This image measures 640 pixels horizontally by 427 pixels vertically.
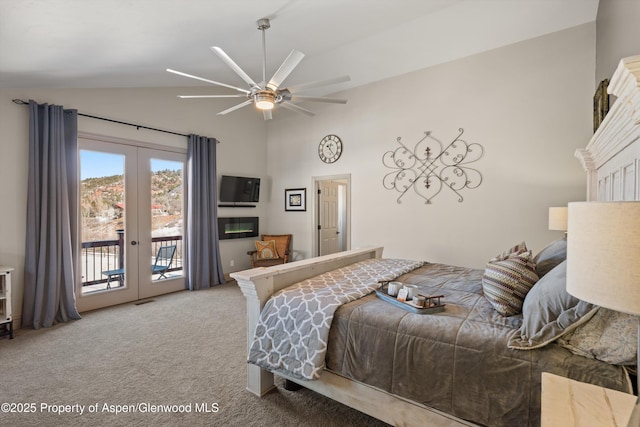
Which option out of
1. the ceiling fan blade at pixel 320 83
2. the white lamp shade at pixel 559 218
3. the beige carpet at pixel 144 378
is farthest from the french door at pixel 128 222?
the white lamp shade at pixel 559 218

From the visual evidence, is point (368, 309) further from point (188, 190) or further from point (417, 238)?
point (188, 190)

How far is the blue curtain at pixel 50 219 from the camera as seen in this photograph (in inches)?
134

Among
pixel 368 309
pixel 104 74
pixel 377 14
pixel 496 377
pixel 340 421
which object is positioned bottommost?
pixel 340 421

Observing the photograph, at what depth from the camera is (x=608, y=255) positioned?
2.26 feet

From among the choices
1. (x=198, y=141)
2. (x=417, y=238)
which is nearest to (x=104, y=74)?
(x=198, y=141)

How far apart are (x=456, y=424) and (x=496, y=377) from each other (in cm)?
35

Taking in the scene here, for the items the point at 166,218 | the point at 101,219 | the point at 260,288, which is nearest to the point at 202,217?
the point at 166,218

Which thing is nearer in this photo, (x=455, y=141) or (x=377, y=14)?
(x=377, y=14)

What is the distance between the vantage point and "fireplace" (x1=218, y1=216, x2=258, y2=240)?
556 cm

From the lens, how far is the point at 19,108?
11.2 feet

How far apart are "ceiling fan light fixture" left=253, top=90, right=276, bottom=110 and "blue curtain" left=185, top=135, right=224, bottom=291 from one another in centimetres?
245

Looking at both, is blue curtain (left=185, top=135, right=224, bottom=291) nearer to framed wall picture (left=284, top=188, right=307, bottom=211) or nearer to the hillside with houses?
the hillside with houses

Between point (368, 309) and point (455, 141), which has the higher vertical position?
point (455, 141)

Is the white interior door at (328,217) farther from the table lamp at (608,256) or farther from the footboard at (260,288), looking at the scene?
the table lamp at (608,256)
